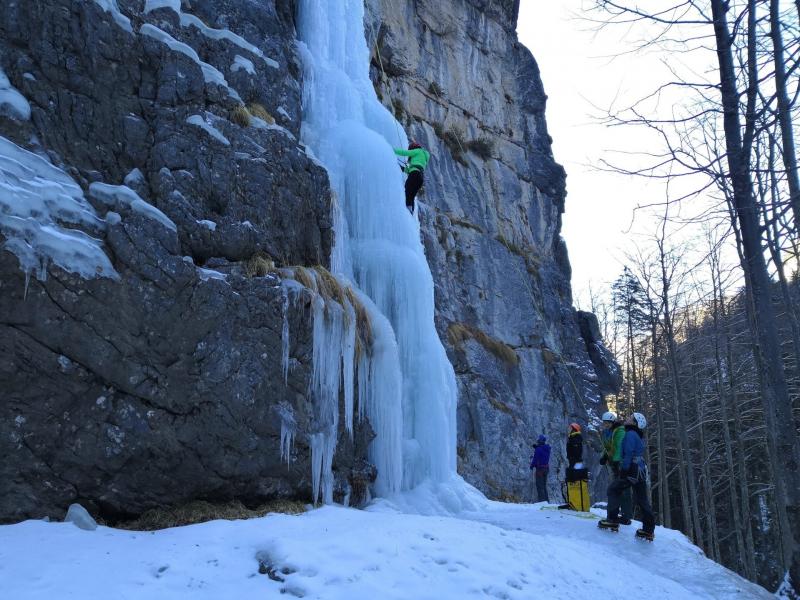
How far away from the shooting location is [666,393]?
23984 mm

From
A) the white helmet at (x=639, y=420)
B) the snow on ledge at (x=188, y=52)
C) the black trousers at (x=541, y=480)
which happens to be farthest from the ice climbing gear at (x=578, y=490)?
the snow on ledge at (x=188, y=52)

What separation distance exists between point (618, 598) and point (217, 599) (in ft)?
9.96

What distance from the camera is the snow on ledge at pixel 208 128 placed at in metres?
7.07

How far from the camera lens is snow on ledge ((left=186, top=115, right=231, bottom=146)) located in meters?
7.07

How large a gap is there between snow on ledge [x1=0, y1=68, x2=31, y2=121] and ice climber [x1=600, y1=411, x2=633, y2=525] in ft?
21.8

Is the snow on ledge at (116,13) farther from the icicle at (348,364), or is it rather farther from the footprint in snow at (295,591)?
the footprint in snow at (295,591)

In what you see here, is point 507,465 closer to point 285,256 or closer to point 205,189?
point 285,256

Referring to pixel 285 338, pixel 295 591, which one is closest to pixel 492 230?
pixel 285 338

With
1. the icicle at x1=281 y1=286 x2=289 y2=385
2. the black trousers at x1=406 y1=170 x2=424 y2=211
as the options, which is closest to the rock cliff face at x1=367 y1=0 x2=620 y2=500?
the black trousers at x1=406 y1=170 x2=424 y2=211

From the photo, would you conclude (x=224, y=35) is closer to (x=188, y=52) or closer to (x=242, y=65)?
(x=242, y=65)

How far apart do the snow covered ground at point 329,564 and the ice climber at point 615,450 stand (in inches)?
38.4

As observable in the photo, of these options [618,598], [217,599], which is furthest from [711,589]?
[217,599]

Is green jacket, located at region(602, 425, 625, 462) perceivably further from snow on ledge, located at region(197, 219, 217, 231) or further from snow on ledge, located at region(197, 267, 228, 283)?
snow on ledge, located at region(197, 219, 217, 231)

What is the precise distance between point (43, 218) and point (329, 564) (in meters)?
3.73
